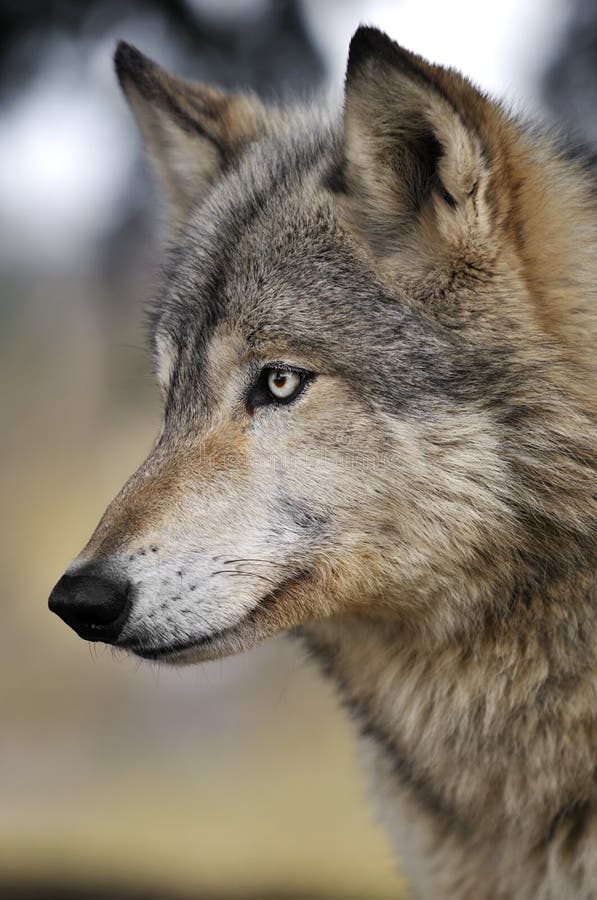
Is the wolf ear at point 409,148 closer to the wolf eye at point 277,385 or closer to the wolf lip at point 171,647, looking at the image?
the wolf eye at point 277,385

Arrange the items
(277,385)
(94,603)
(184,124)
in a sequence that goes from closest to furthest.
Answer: (94,603) → (277,385) → (184,124)

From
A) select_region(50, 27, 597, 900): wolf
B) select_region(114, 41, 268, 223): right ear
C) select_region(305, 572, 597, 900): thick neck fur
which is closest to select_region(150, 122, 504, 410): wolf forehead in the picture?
select_region(50, 27, 597, 900): wolf

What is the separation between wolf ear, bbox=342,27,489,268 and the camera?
93.5 inches

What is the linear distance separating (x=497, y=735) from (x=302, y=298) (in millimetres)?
1354

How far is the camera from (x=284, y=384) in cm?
265

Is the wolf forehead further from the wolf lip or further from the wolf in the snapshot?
the wolf lip

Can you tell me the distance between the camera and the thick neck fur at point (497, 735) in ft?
8.57

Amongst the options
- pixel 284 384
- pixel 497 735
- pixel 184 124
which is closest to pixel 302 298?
pixel 284 384

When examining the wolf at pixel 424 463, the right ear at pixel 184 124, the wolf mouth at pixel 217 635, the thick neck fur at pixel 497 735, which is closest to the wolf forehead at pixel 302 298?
the wolf at pixel 424 463

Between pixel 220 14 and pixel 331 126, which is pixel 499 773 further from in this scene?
pixel 220 14

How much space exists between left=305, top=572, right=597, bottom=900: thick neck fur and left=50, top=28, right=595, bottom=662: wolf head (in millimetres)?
125

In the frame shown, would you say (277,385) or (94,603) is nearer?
(94,603)

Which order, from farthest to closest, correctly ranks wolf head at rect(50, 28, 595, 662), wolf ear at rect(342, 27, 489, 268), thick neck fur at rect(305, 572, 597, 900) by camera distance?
1. thick neck fur at rect(305, 572, 597, 900)
2. wolf head at rect(50, 28, 595, 662)
3. wolf ear at rect(342, 27, 489, 268)

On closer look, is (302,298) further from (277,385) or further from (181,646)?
(181,646)
